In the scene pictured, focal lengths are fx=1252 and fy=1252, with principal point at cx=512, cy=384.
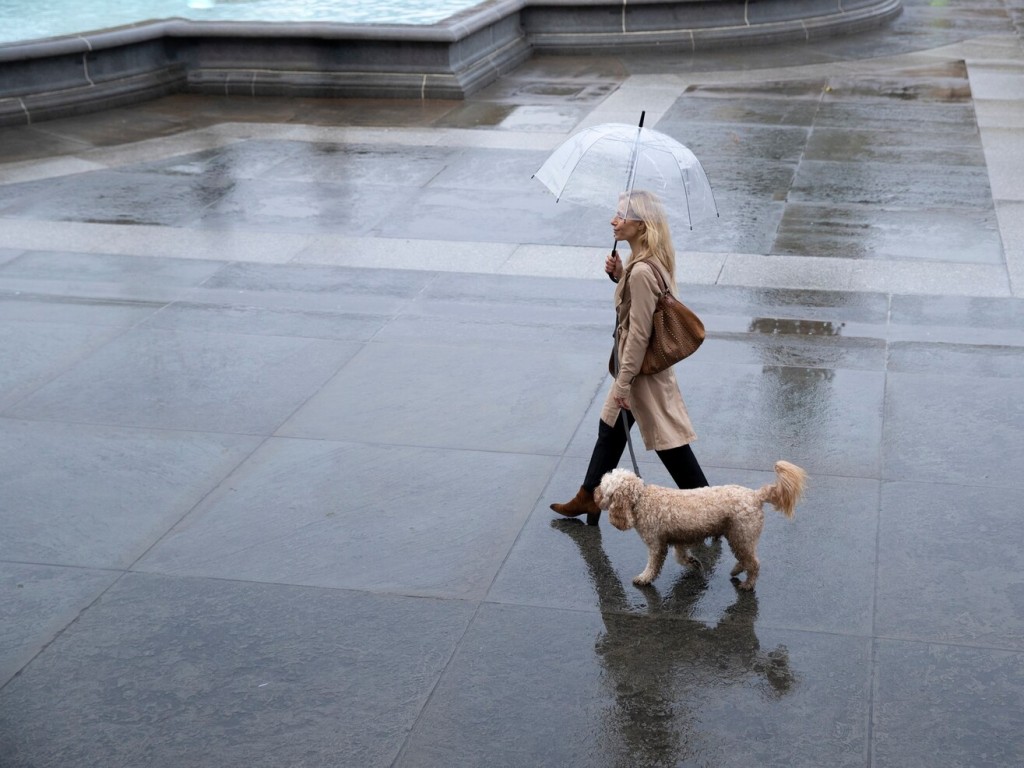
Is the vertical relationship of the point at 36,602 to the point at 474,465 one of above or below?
above

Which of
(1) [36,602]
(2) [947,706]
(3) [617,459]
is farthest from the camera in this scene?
(3) [617,459]

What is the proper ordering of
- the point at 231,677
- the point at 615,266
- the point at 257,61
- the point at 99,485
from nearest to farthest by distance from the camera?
1. the point at 231,677
2. the point at 615,266
3. the point at 99,485
4. the point at 257,61

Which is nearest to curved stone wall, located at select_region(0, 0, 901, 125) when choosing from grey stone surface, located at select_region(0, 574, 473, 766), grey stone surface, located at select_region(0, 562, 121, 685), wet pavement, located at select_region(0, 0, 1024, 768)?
wet pavement, located at select_region(0, 0, 1024, 768)

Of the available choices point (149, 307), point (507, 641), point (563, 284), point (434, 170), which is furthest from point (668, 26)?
point (507, 641)

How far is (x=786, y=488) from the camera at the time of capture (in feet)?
17.4

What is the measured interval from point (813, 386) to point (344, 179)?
6.60 m

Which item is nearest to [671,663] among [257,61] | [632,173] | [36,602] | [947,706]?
[947,706]

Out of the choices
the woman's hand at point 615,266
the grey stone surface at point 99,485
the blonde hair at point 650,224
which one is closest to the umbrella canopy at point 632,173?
the blonde hair at point 650,224

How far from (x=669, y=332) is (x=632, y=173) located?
0.76 m

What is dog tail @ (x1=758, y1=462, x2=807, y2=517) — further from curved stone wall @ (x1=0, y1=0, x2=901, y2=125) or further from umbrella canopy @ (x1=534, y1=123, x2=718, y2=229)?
curved stone wall @ (x1=0, y1=0, x2=901, y2=125)

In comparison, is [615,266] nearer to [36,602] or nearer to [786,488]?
[786,488]

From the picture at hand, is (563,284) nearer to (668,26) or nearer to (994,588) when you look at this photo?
(994,588)

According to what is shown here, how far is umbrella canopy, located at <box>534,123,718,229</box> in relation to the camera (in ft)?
19.3

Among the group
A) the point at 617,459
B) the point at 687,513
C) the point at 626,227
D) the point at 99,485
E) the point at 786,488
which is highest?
the point at 626,227
